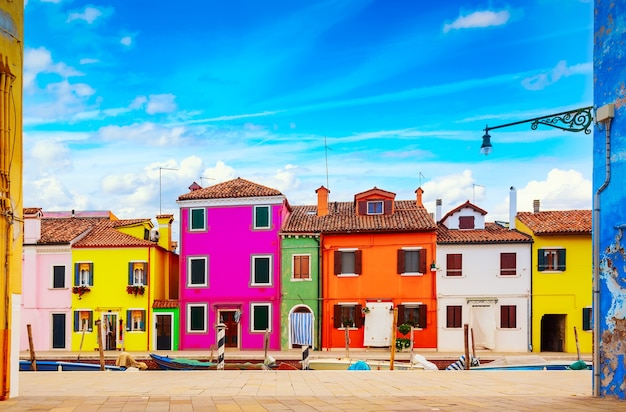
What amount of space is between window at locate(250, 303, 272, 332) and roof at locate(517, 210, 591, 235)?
12565 millimetres

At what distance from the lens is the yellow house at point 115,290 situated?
3341cm

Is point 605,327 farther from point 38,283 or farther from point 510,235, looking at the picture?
point 38,283

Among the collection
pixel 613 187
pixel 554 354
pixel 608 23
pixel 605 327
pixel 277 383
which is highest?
pixel 608 23

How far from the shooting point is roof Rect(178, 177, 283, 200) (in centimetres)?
3369

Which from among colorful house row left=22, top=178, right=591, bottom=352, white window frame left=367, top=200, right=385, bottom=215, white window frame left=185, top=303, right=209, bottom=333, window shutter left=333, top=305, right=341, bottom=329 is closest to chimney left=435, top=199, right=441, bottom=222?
colorful house row left=22, top=178, right=591, bottom=352

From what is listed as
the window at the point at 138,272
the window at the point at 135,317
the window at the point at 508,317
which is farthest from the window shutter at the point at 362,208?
the window at the point at 135,317

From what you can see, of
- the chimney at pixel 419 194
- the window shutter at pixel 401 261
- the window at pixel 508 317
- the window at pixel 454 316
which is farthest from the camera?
the chimney at pixel 419 194

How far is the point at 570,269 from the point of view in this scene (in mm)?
31344

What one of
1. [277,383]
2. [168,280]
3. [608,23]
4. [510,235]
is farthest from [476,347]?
[608,23]

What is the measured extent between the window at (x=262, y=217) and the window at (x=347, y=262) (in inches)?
144

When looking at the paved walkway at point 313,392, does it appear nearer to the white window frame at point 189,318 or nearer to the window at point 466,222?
the white window frame at point 189,318

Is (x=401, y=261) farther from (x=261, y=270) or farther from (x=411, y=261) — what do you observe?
(x=261, y=270)

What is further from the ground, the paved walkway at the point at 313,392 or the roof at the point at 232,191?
the roof at the point at 232,191

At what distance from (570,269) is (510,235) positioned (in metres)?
2.96
